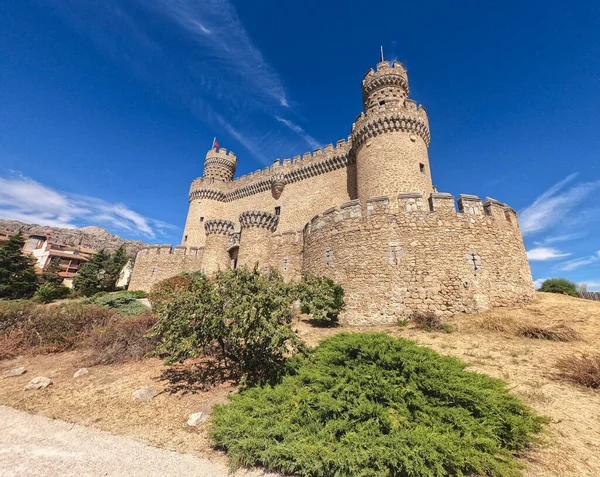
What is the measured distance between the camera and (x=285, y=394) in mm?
3928

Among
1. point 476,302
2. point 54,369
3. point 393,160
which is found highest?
point 393,160

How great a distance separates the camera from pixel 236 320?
5.15m

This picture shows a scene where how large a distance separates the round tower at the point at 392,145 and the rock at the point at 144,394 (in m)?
15.7

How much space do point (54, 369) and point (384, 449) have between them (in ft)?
27.5

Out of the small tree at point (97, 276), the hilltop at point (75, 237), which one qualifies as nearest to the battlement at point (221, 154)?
the small tree at point (97, 276)

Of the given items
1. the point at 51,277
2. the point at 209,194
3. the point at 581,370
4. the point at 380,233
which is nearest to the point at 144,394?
the point at 581,370

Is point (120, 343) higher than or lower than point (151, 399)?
higher

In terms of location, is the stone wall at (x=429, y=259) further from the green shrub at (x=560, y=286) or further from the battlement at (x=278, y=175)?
the battlement at (x=278, y=175)

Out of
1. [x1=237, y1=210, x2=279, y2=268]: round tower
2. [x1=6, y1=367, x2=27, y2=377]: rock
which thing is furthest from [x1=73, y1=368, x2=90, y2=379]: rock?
[x1=237, y1=210, x2=279, y2=268]: round tower

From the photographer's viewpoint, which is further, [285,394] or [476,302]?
[476,302]

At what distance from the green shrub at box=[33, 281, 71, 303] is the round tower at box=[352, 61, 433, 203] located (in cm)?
2689

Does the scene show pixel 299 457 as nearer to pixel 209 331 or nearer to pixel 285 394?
pixel 285 394

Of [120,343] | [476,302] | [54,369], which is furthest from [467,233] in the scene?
[54,369]

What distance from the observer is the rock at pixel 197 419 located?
397 centimetres
